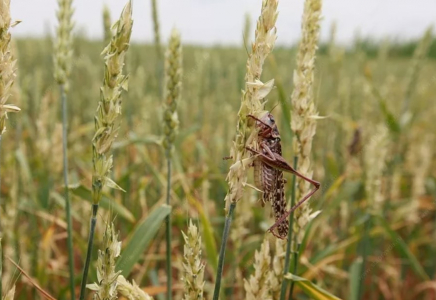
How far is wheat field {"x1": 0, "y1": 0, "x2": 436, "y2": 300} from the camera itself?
665mm

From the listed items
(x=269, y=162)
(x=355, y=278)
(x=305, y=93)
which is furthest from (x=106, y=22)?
(x=355, y=278)

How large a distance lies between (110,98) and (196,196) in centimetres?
51

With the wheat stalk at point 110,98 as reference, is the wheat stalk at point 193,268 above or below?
below

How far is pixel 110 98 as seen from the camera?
627 millimetres

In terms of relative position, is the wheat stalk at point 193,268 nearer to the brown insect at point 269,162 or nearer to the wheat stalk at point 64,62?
the brown insect at point 269,162

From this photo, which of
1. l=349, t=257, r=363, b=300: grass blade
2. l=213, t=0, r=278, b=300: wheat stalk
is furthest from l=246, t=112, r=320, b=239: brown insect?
l=349, t=257, r=363, b=300: grass blade

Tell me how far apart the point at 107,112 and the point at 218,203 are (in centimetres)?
200

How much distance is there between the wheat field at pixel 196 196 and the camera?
0.67 m

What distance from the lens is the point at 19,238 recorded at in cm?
186

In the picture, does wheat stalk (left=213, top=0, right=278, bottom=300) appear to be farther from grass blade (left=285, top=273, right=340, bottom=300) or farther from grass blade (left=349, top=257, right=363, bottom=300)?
grass blade (left=349, top=257, right=363, bottom=300)

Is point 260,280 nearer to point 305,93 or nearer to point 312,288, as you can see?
point 312,288

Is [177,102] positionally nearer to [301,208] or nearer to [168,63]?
[168,63]

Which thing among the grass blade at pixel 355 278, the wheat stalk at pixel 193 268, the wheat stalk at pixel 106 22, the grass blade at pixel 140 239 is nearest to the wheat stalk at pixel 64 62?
the grass blade at pixel 140 239

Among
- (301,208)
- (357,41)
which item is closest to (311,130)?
(301,208)
